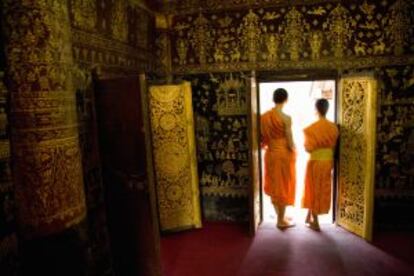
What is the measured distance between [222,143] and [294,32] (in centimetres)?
164

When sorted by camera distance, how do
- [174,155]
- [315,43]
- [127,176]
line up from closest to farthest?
[127,176]
[315,43]
[174,155]

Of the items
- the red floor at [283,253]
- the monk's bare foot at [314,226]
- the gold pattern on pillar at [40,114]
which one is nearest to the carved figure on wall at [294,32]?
the monk's bare foot at [314,226]

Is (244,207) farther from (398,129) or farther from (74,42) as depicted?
(74,42)

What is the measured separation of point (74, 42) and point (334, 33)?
2.94m

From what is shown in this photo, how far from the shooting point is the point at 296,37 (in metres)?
4.25

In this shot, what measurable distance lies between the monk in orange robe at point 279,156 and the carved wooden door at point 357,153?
0.60 m

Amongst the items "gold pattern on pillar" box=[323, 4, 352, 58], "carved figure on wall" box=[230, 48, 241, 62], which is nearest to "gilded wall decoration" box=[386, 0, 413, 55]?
"gold pattern on pillar" box=[323, 4, 352, 58]

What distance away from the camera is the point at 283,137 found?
4242 mm

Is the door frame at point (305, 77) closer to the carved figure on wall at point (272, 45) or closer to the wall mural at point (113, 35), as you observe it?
the carved figure on wall at point (272, 45)

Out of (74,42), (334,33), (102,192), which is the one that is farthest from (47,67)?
(334,33)

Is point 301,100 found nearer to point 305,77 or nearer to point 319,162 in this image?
point 305,77

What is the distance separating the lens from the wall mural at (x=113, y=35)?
9.34ft

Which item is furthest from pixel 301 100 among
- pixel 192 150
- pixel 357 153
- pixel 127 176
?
pixel 127 176

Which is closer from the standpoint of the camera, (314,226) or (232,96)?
(314,226)
